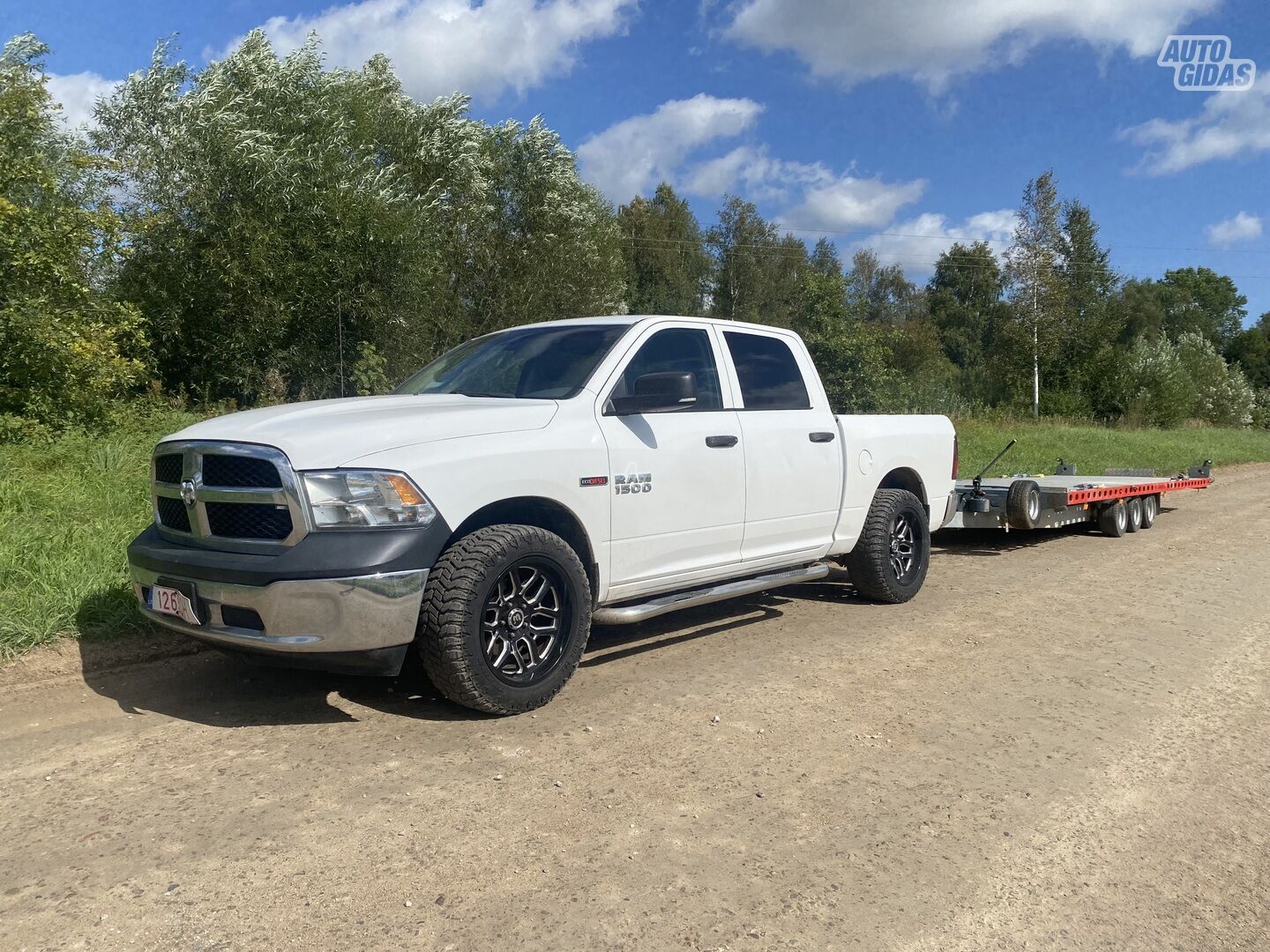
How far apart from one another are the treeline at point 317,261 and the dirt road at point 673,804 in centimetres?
764

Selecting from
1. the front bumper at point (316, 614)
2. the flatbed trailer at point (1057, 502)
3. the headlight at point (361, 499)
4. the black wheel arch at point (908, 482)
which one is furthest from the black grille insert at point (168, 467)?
the flatbed trailer at point (1057, 502)

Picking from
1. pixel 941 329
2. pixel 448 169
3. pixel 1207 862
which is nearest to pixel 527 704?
pixel 1207 862

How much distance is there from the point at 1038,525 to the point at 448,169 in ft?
69.6

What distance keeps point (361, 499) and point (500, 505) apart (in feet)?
2.31

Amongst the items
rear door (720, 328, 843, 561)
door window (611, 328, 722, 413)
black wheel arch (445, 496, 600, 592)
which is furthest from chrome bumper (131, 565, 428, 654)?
rear door (720, 328, 843, 561)

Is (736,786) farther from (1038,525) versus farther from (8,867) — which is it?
(1038,525)

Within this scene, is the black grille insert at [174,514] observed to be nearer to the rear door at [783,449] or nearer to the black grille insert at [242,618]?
the black grille insert at [242,618]

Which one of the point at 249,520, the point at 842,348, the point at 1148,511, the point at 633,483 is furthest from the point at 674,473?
the point at 842,348

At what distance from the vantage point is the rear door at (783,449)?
5789mm

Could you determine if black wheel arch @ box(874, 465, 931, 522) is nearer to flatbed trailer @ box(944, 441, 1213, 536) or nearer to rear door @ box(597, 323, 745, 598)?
flatbed trailer @ box(944, 441, 1213, 536)

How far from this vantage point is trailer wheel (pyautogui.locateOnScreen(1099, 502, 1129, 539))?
10875 mm

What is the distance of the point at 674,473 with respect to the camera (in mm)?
5180

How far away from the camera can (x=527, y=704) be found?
448 cm

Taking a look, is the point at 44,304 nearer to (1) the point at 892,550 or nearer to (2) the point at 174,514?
(2) the point at 174,514
